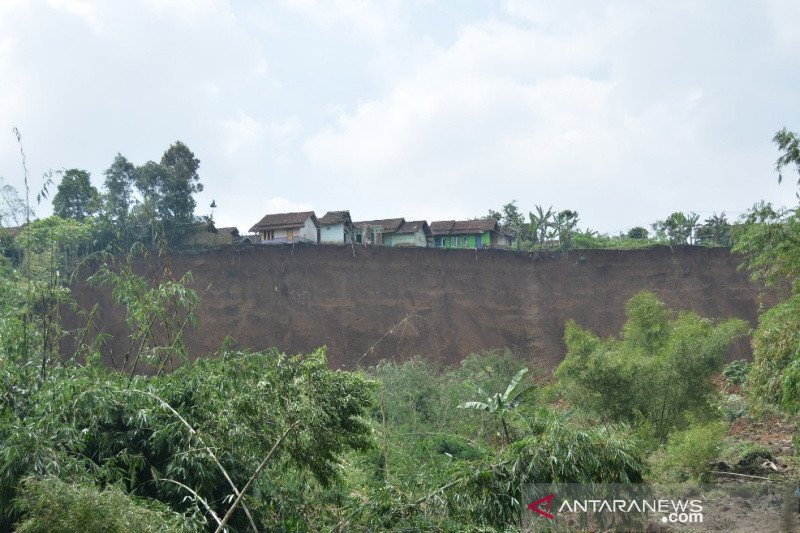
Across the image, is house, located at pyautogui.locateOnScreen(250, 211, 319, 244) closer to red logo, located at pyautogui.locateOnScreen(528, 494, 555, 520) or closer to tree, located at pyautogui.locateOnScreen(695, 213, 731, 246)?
tree, located at pyautogui.locateOnScreen(695, 213, 731, 246)

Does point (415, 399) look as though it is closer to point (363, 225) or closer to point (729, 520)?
point (729, 520)

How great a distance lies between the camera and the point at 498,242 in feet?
107

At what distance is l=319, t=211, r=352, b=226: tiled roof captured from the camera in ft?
97.7

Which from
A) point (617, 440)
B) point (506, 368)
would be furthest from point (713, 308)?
point (617, 440)

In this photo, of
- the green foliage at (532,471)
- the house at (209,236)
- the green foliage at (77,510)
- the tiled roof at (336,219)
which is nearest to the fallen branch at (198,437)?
the green foliage at (77,510)

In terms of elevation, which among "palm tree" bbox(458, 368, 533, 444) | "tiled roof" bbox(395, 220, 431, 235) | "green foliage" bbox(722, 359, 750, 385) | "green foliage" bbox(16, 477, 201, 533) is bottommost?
"green foliage" bbox(722, 359, 750, 385)

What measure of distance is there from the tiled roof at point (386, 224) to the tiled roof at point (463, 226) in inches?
71.7

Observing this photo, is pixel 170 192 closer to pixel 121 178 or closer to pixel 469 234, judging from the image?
pixel 121 178

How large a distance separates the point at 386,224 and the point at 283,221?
472 cm

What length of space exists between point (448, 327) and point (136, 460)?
20.2 metres

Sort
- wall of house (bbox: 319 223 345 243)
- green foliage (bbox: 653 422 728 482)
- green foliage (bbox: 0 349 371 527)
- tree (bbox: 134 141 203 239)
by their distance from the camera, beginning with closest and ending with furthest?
green foliage (bbox: 0 349 371 527) < green foliage (bbox: 653 422 728 482) < tree (bbox: 134 141 203 239) < wall of house (bbox: 319 223 345 243)

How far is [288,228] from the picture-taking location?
29.5 metres

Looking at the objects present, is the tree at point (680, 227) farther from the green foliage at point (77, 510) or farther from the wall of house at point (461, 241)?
the green foliage at point (77, 510)

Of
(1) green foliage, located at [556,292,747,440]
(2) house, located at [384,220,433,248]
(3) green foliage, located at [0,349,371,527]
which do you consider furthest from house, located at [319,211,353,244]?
(3) green foliage, located at [0,349,371,527]
